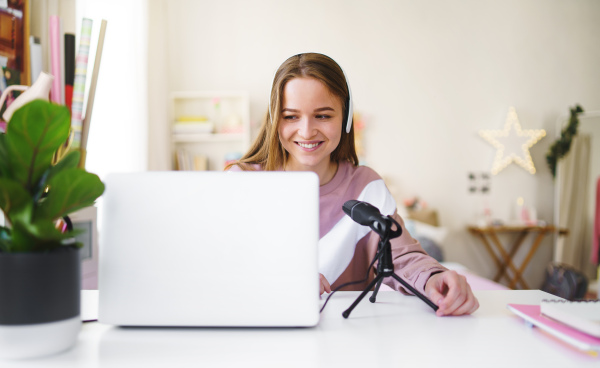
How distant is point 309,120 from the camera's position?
1.14m

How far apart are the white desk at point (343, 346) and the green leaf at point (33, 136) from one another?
23 cm

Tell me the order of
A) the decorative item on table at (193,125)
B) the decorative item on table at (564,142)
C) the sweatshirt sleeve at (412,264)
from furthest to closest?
the decorative item on table at (564,142)
the decorative item on table at (193,125)
the sweatshirt sleeve at (412,264)

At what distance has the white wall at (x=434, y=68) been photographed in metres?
3.79

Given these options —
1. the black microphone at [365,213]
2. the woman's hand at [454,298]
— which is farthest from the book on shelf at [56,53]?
the woman's hand at [454,298]

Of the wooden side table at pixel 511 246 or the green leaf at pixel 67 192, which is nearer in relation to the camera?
the green leaf at pixel 67 192

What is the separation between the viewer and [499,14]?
4.03 m

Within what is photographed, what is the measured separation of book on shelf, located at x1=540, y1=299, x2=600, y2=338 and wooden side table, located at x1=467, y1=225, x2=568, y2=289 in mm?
3378

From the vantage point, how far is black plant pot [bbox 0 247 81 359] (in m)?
0.50

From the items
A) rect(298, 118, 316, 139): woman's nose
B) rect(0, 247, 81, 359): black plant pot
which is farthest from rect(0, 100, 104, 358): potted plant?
rect(298, 118, 316, 139): woman's nose

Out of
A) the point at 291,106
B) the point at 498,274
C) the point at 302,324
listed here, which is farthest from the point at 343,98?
the point at 498,274

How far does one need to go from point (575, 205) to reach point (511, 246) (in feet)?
2.17

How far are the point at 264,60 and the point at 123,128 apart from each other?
1483 millimetres

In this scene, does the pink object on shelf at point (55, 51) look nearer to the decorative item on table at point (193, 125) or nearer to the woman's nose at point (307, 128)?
the woman's nose at point (307, 128)

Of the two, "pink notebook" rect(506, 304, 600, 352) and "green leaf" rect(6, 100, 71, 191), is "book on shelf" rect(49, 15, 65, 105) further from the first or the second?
"pink notebook" rect(506, 304, 600, 352)
